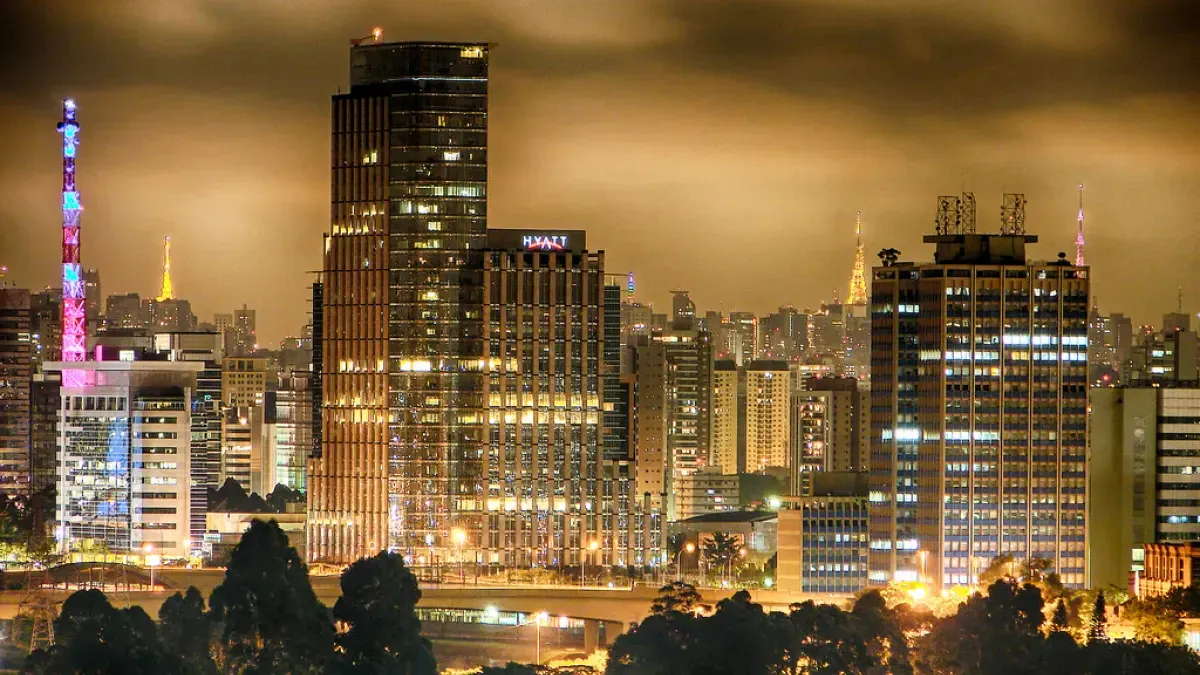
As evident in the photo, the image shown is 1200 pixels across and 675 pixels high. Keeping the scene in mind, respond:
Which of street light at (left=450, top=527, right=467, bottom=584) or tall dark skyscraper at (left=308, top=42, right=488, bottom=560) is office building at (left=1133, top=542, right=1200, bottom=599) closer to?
street light at (left=450, top=527, right=467, bottom=584)

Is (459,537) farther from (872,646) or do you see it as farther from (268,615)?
(268,615)

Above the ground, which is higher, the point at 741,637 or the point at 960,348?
the point at 960,348

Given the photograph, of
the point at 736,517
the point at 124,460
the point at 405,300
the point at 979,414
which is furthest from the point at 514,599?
the point at 736,517

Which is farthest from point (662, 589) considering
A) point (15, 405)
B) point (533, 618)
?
point (15, 405)

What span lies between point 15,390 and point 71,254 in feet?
→ 129

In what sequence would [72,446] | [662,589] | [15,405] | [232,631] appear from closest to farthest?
[232,631], [662,589], [72,446], [15,405]

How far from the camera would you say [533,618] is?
125688mm

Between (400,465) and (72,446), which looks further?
(72,446)

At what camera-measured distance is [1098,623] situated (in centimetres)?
11369

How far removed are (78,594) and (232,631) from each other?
5.10 metres

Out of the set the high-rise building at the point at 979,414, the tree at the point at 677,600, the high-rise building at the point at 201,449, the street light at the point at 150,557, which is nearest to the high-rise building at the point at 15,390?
the high-rise building at the point at 201,449

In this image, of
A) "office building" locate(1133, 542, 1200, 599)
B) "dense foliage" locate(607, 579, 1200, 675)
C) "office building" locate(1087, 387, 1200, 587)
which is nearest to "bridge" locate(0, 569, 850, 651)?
"dense foliage" locate(607, 579, 1200, 675)

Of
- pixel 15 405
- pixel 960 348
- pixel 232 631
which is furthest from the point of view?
pixel 15 405

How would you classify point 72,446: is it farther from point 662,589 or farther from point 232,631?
→ point 232,631
